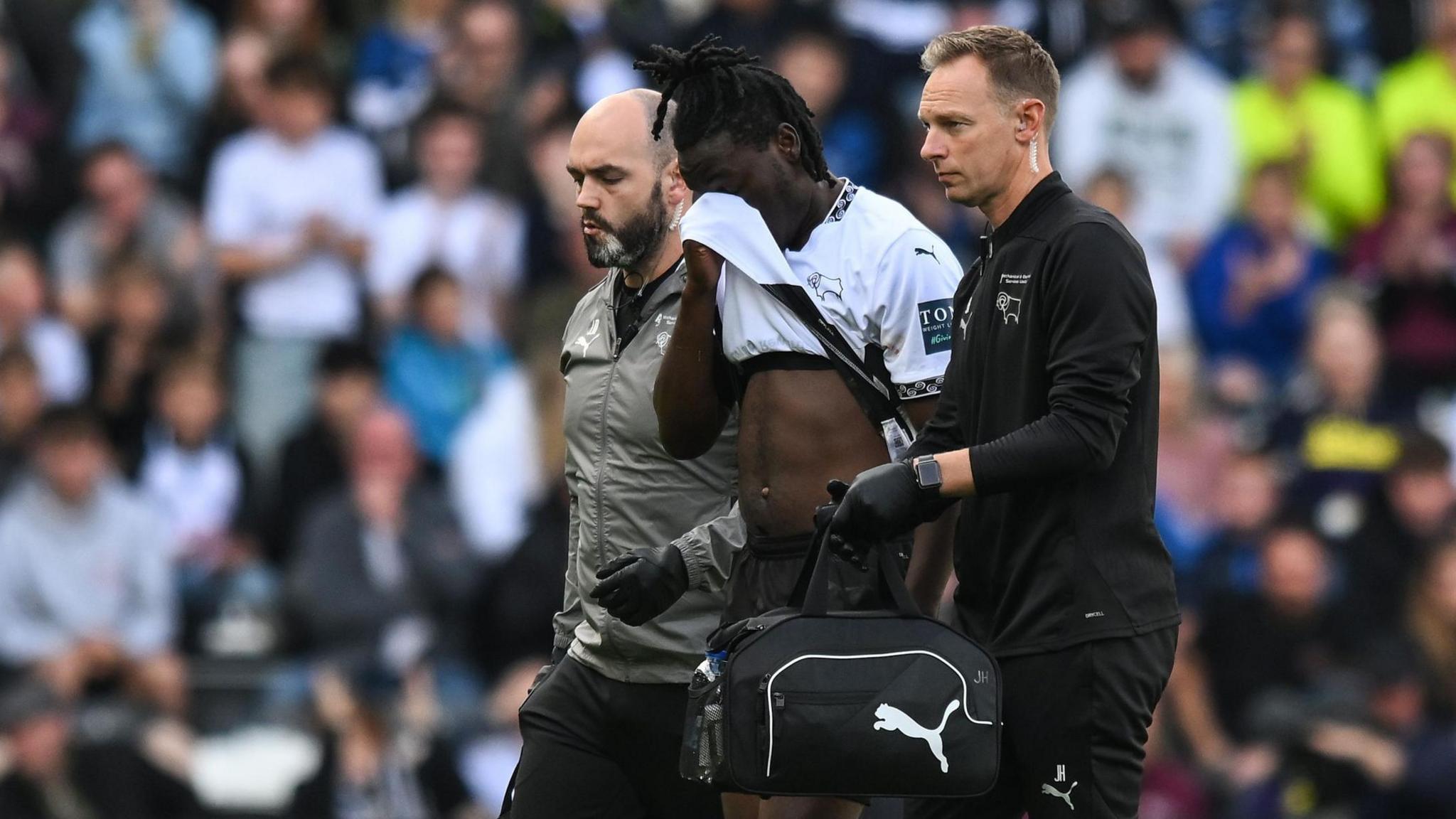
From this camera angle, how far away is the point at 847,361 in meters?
5.52

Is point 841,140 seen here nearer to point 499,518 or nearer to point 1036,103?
point 499,518

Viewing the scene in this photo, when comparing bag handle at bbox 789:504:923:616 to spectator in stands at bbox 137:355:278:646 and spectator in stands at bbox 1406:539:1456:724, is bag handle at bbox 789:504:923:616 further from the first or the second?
spectator in stands at bbox 137:355:278:646

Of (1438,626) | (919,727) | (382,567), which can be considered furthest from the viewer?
(382,567)

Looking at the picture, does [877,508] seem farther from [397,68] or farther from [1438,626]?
[397,68]

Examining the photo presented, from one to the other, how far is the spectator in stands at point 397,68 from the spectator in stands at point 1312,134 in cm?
431

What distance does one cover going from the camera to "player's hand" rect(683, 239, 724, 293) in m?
5.46

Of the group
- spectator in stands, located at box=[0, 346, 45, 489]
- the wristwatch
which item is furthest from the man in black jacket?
spectator in stands, located at box=[0, 346, 45, 489]

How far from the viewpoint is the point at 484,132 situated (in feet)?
39.8

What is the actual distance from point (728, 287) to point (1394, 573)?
235 inches

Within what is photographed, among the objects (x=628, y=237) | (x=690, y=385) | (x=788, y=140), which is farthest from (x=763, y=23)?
(x=690, y=385)

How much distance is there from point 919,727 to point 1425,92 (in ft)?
30.0

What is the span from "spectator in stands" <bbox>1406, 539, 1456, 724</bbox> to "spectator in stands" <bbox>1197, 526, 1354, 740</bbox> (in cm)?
33

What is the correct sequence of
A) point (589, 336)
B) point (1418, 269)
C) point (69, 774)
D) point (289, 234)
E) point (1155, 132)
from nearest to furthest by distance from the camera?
1. point (589, 336)
2. point (69, 774)
3. point (289, 234)
4. point (1418, 269)
5. point (1155, 132)

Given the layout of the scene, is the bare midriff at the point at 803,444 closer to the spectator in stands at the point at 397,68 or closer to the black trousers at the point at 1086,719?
the black trousers at the point at 1086,719
